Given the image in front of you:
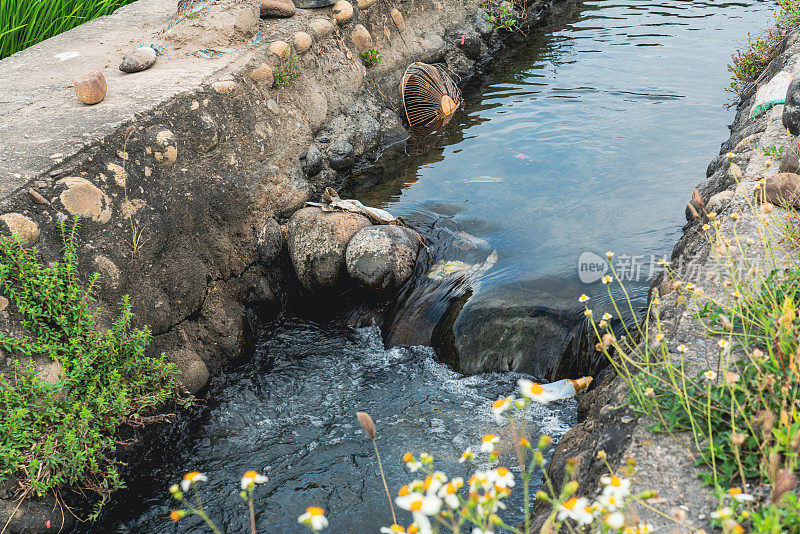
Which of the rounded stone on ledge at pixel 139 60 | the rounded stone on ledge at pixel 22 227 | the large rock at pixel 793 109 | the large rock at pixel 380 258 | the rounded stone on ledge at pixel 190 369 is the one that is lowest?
the rounded stone on ledge at pixel 190 369

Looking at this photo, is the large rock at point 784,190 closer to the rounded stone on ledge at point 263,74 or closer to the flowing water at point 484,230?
the flowing water at point 484,230

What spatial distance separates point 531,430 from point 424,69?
537 centimetres

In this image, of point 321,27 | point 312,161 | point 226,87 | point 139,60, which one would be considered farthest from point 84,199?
point 321,27

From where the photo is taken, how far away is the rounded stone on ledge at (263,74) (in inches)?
225

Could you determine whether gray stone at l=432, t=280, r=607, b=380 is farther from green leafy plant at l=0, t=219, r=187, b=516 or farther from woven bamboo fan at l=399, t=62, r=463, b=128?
woven bamboo fan at l=399, t=62, r=463, b=128

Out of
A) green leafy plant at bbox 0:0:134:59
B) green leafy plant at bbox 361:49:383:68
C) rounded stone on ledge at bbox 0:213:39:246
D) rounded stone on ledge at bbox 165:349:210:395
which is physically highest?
green leafy plant at bbox 0:0:134:59

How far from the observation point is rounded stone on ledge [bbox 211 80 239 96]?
17.3 feet

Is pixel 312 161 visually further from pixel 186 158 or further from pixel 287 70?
pixel 186 158

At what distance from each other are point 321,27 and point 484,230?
300 cm

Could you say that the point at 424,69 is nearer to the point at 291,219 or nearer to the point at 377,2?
the point at 377,2

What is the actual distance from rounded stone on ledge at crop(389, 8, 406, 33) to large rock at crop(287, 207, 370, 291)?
4.09 m

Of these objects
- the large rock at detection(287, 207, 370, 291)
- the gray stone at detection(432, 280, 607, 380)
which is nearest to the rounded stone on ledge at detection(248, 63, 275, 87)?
the large rock at detection(287, 207, 370, 291)

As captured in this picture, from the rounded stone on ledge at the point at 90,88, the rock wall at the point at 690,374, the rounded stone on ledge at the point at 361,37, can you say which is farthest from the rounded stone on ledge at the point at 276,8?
the rock wall at the point at 690,374

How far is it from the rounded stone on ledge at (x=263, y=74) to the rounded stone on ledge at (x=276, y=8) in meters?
1.10
